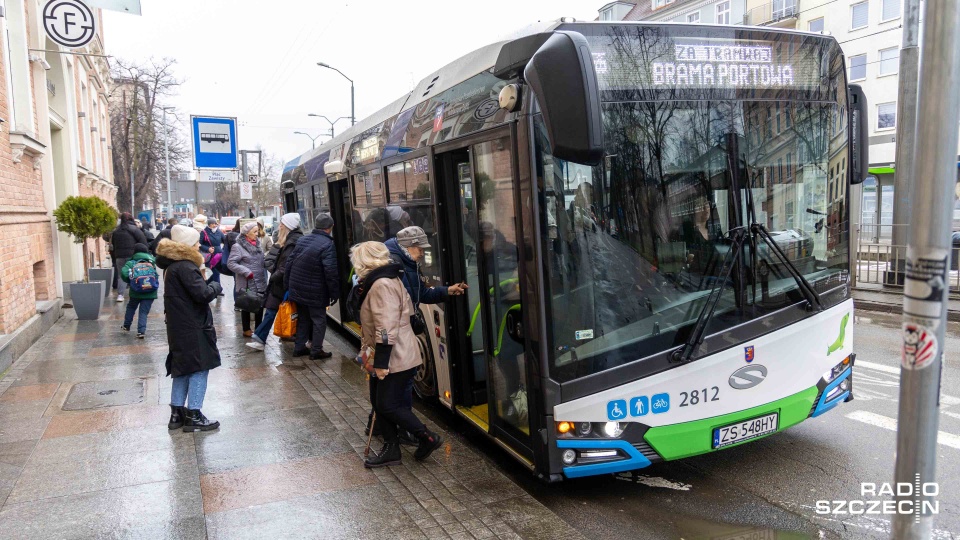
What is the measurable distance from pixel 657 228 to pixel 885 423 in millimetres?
3240

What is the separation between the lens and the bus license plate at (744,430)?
4.41 meters

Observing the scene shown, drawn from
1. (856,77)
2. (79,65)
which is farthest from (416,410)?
(856,77)

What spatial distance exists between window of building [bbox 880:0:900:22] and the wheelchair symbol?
39.2m

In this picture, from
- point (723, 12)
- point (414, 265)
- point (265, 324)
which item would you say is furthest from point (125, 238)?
point (723, 12)

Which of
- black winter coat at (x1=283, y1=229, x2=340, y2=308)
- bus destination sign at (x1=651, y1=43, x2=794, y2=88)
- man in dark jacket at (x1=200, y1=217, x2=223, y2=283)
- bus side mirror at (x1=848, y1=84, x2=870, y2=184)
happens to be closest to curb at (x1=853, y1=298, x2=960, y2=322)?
bus side mirror at (x1=848, y1=84, x2=870, y2=184)

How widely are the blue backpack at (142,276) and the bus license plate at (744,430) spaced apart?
8661 millimetres

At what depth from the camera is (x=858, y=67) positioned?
37.4 meters

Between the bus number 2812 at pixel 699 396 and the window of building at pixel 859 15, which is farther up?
the window of building at pixel 859 15

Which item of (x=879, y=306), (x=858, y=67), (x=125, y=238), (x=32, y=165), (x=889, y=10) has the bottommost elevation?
(x=879, y=306)

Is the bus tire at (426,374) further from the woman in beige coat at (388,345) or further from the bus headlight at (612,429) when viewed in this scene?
the bus headlight at (612,429)

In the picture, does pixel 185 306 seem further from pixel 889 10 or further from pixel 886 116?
pixel 886 116

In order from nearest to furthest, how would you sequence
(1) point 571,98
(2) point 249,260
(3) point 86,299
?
(1) point 571,98 → (2) point 249,260 → (3) point 86,299

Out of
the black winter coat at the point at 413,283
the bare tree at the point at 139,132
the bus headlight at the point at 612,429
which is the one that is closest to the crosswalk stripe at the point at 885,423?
the bus headlight at the point at 612,429

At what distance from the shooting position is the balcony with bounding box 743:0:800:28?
40500 millimetres
